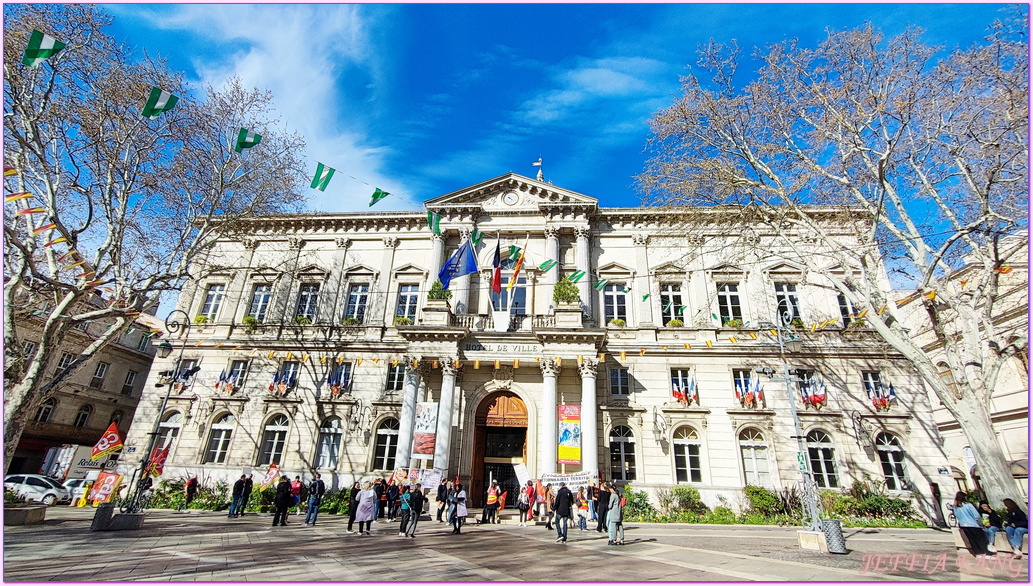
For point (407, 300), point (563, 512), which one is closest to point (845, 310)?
point (563, 512)

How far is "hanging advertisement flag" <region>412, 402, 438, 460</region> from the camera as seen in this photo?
1748cm

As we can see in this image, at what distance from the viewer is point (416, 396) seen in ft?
62.3

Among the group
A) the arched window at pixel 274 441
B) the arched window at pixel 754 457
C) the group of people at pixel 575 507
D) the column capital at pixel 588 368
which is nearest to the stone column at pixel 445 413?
the group of people at pixel 575 507

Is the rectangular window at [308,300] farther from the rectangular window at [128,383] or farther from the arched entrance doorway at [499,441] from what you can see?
the rectangular window at [128,383]

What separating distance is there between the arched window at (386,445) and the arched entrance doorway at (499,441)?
3619 mm

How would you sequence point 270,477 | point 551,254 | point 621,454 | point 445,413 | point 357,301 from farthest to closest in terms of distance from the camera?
point 357,301, point 551,254, point 621,454, point 270,477, point 445,413

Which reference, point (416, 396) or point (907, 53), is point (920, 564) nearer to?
point (907, 53)

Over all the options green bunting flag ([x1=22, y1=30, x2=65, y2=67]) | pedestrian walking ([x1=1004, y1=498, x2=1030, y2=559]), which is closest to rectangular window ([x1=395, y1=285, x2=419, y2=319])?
green bunting flag ([x1=22, y1=30, x2=65, y2=67])

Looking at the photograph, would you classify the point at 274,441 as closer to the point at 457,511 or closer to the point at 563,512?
the point at 457,511

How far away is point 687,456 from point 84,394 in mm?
33822

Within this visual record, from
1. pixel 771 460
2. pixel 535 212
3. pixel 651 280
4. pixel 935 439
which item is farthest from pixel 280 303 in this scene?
pixel 935 439

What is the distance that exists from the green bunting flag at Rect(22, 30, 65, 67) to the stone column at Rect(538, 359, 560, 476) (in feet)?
51.8

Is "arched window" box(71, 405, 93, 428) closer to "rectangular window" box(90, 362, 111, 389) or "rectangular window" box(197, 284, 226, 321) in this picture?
"rectangular window" box(90, 362, 111, 389)

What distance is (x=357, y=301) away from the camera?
2347 centimetres
